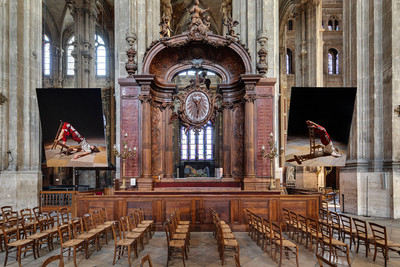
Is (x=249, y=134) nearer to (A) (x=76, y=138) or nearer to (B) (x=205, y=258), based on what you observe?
(B) (x=205, y=258)

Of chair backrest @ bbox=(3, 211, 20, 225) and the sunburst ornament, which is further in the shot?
the sunburst ornament

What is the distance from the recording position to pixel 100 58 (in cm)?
2995

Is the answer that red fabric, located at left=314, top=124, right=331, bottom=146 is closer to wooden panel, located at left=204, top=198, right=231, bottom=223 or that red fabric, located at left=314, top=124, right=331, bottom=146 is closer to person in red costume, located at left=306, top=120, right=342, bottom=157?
person in red costume, located at left=306, top=120, right=342, bottom=157

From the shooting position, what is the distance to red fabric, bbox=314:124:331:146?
507 inches

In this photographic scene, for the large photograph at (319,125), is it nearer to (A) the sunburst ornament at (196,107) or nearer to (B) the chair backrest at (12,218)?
(A) the sunburst ornament at (196,107)

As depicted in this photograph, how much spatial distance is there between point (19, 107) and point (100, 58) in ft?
57.3

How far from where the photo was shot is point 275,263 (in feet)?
20.6

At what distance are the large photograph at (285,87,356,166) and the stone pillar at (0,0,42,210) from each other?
1176 cm

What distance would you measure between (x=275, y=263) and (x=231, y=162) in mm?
6848

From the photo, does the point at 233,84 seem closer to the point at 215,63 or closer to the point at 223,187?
the point at 215,63

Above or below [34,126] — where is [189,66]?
above

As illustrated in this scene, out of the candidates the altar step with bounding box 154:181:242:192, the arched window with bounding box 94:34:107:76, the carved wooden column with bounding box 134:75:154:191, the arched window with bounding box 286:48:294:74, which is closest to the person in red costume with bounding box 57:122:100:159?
the carved wooden column with bounding box 134:75:154:191

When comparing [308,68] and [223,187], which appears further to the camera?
[308,68]

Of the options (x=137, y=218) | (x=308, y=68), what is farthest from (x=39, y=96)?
(x=308, y=68)
